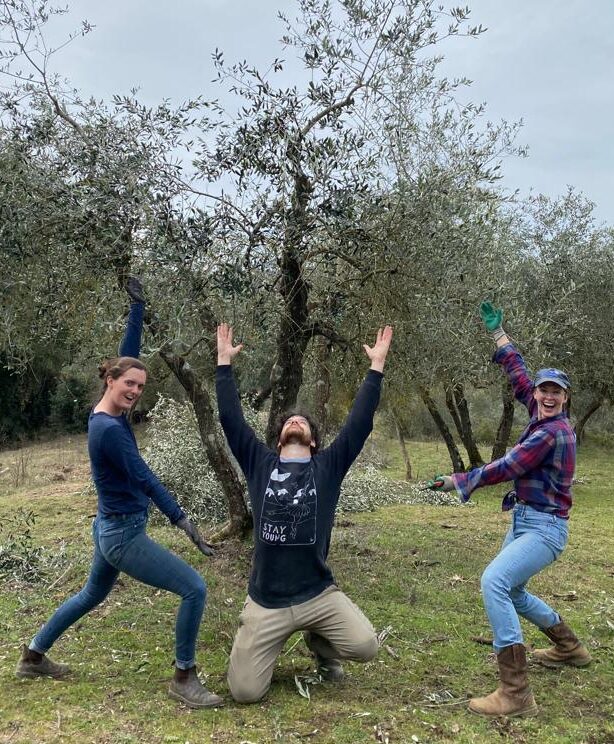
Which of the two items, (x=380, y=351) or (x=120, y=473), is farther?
(x=380, y=351)

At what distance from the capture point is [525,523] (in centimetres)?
468

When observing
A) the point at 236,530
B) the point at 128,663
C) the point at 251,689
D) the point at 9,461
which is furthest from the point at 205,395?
the point at 9,461

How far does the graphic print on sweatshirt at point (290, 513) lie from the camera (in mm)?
4328

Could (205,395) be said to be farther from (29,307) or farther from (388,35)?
(388,35)

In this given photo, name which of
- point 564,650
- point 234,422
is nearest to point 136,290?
point 234,422

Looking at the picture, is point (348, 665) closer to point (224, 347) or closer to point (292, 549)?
point (292, 549)

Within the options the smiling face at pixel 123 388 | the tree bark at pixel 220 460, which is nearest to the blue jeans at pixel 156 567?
the smiling face at pixel 123 388

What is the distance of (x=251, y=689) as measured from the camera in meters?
4.27

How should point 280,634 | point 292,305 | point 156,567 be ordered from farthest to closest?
point 292,305 < point 280,634 < point 156,567

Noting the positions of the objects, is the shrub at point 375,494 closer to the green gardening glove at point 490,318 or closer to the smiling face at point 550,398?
the green gardening glove at point 490,318

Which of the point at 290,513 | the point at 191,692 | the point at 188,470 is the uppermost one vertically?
the point at 290,513

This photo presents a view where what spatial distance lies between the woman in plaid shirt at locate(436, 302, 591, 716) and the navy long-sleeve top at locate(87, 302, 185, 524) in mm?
1916

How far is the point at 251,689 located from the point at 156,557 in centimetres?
106

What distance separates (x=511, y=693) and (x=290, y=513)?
5.93 feet
